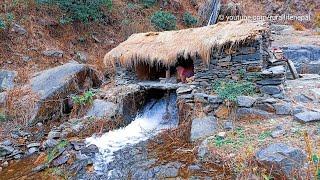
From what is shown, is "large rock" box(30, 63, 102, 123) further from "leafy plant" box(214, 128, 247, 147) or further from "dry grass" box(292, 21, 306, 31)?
"dry grass" box(292, 21, 306, 31)

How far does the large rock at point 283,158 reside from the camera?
3.83 m

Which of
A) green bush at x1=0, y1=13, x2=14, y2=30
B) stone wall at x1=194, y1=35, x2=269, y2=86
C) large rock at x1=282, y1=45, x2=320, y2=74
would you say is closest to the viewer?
stone wall at x1=194, y1=35, x2=269, y2=86

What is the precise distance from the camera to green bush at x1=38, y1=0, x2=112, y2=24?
35.6ft

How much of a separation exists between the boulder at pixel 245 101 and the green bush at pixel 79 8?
7354mm

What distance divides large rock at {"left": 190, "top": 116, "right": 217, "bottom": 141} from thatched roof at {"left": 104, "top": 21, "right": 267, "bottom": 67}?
1336 millimetres

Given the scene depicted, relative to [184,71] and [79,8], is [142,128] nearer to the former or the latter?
[184,71]

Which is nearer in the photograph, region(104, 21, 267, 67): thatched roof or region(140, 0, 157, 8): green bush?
region(104, 21, 267, 67): thatched roof

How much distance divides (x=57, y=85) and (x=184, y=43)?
3.08 m

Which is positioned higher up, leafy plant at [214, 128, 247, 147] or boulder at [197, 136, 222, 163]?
leafy plant at [214, 128, 247, 147]

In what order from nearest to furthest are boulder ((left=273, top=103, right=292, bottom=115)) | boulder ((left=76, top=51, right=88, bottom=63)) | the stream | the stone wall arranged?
1. the stream
2. boulder ((left=273, top=103, right=292, bottom=115))
3. the stone wall
4. boulder ((left=76, top=51, right=88, bottom=63))

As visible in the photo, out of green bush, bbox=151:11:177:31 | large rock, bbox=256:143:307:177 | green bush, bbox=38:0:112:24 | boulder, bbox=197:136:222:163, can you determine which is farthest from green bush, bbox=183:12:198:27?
large rock, bbox=256:143:307:177

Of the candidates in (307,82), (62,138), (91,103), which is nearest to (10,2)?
(91,103)

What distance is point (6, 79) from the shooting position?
8.28m

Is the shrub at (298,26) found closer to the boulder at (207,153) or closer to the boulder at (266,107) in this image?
the boulder at (266,107)
